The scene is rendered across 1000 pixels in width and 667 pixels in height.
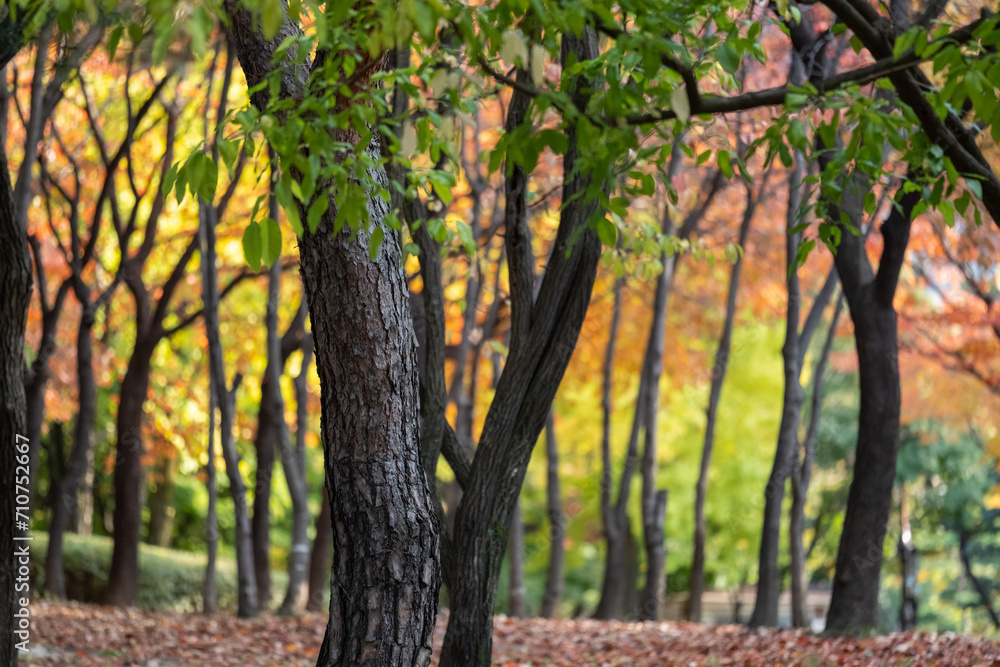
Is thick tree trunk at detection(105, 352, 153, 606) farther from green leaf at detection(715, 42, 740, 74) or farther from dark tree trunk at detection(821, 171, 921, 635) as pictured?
green leaf at detection(715, 42, 740, 74)

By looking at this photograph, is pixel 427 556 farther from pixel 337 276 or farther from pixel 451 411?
pixel 451 411

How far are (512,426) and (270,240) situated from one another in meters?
2.66

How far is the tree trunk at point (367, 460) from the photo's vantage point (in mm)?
3441

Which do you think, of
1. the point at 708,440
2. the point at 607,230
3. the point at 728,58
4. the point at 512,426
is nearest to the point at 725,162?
the point at 728,58

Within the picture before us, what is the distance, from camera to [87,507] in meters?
16.8

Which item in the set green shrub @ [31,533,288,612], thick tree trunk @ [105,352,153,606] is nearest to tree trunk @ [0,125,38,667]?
thick tree trunk @ [105,352,153,606]

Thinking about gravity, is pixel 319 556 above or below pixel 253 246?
below

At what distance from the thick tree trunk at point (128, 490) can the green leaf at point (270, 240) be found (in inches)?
342

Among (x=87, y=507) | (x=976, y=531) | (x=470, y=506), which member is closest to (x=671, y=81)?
(x=470, y=506)

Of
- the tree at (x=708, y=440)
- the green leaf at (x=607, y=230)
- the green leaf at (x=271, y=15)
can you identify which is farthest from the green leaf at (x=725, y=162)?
the tree at (x=708, y=440)

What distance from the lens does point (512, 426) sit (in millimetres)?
4824

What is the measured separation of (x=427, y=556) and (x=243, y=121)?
1918mm

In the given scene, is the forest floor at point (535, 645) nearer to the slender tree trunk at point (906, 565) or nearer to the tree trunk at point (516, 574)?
the tree trunk at point (516, 574)

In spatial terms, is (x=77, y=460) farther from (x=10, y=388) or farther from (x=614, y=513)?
(x=614, y=513)
